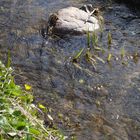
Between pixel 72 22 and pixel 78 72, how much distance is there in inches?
61.3

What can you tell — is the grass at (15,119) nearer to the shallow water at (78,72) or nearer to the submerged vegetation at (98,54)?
the shallow water at (78,72)

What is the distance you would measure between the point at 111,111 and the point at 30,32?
8.79ft

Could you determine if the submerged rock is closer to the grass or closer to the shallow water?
the shallow water

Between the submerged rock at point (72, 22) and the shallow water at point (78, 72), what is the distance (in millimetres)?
192

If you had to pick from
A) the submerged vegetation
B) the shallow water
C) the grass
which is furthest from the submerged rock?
the grass

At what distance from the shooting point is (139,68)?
20.0ft

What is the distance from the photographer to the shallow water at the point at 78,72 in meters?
4.86

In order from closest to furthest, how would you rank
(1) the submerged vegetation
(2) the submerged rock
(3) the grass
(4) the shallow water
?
(3) the grass < (4) the shallow water < (1) the submerged vegetation < (2) the submerged rock

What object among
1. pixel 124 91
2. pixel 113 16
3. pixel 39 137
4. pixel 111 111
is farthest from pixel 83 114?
pixel 113 16

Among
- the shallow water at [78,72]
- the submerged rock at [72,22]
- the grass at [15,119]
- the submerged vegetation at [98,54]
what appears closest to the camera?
the grass at [15,119]

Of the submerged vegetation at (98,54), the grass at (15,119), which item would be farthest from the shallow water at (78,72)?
the grass at (15,119)

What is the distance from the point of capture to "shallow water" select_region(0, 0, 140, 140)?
16.0ft

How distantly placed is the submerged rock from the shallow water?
192 millimetres

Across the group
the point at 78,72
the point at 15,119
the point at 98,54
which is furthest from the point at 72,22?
the point at 15,119
